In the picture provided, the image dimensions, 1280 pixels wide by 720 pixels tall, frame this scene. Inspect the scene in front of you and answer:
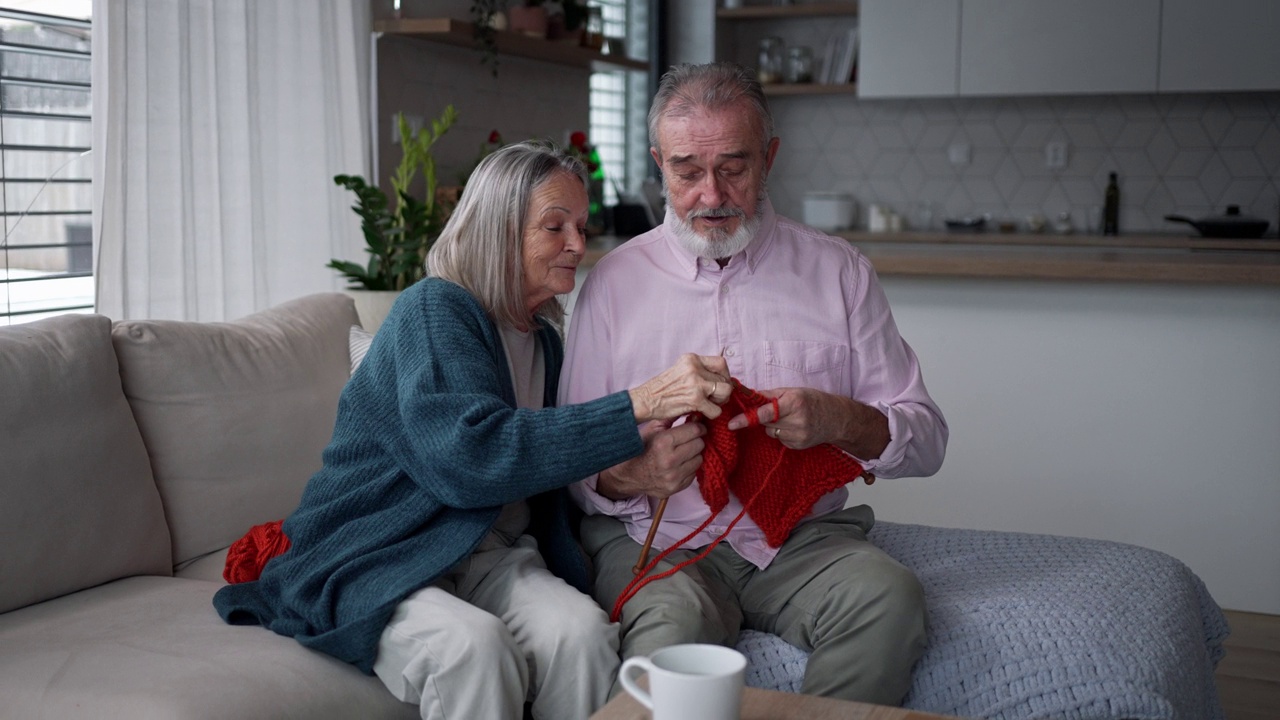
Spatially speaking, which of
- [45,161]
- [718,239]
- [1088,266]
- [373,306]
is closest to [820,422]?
[718,239]

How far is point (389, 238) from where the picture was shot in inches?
123

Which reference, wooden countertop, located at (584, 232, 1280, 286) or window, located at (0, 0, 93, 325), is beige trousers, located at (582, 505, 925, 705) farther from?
window, located at (0, 0, 93, 325)

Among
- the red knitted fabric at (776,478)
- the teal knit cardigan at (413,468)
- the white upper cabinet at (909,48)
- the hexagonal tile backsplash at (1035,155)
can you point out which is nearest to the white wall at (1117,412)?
the red knitted fabric at (776,478)

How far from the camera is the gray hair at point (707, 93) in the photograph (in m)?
1.91

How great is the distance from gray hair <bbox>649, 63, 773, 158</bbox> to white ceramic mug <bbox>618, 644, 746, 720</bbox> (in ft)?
3.36

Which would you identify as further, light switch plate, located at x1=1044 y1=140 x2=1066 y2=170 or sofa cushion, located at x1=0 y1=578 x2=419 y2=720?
light switch plate, located at x1=1044 y1=140 x2=1066 y2=170

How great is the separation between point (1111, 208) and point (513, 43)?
105 inches

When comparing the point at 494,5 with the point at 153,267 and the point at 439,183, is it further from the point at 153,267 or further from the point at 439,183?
the point at 153,267

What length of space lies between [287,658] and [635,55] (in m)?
4.40

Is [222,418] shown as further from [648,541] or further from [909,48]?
[909,48]

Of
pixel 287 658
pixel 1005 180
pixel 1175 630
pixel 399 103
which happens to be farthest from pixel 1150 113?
pixel 287 658

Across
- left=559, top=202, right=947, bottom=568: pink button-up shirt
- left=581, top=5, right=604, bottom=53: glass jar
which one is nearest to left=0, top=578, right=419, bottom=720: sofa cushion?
left=559, top=202, right=947, bottom=568: pink button-up shirt

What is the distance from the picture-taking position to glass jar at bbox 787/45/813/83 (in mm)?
5547

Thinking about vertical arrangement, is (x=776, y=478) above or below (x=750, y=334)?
below
